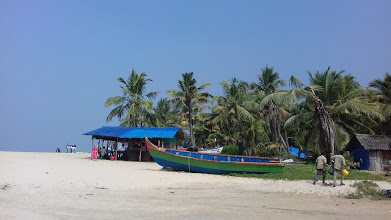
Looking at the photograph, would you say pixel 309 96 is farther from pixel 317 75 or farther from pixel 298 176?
pixel 298 176

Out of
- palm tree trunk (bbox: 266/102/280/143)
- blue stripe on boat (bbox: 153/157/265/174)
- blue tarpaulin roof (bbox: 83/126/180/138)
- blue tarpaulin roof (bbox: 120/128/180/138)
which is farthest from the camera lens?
palm tree trunk (bbox: 266/102/280/143)

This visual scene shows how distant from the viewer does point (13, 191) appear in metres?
Answer: 9.52

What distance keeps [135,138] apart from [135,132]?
2.11 ft

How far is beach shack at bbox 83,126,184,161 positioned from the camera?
28152 mm

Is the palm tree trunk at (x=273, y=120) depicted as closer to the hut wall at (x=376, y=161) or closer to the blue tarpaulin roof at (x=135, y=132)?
the blue tarpaulin roof at (x=135, y=132)

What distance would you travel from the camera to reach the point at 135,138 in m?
29.4

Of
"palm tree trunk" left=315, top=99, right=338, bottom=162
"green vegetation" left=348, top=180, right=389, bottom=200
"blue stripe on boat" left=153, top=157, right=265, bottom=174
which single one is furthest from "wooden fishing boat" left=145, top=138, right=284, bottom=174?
"green vegetation" left=348, top=180, right=389, bottom=200

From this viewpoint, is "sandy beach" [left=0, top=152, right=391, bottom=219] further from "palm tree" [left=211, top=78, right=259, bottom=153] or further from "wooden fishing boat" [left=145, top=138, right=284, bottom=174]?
"palm tree" [left=211, top=78, right=259, bottom=153]

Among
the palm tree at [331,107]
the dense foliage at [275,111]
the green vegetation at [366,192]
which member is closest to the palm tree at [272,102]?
the dense foliage at [275,111]

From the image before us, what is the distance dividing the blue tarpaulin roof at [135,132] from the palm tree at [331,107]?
8.73 m

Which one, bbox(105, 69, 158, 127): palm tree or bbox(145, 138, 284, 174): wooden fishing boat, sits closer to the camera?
bbox(145, 138, 284, 174): wooden fishing boat

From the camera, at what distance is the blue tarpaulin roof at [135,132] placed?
1103 inches

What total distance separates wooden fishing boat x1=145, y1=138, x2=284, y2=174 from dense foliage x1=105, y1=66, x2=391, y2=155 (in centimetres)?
531

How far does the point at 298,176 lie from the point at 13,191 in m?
12.2
